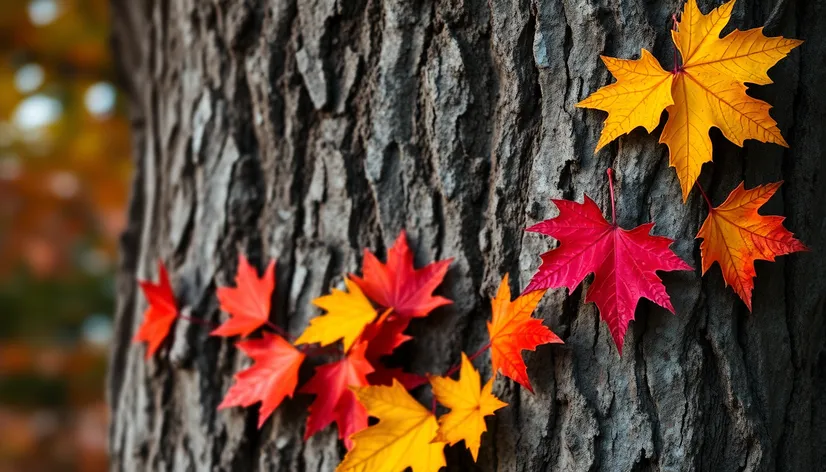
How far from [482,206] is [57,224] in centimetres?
380

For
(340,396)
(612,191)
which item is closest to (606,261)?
(612,191)

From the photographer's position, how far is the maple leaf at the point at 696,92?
1.02m

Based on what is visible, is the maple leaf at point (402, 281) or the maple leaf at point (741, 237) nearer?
the maple leaf at point (741, 237)

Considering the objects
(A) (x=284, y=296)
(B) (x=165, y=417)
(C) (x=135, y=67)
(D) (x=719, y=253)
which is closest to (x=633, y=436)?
(D) (x=719, y=253)

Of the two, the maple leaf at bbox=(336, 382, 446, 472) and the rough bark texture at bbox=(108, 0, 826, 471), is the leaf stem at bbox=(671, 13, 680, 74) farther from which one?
the maple leaf at bbox=(336, 382, 446, 472)

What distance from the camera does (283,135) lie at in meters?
1.42

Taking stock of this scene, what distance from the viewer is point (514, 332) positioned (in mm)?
1097

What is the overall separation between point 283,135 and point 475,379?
2.32 ft

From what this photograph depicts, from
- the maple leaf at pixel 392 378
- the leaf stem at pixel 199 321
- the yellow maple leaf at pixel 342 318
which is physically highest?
the yellow maple leaf at pixel 342 318

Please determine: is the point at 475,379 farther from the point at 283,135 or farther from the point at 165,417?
the point at 165,417

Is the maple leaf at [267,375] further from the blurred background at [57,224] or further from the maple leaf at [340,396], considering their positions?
the blurred background at [57,224]

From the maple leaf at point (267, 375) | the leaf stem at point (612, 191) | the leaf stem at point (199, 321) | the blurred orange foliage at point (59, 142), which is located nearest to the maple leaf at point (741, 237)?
the leaf stem at point (612, 191)

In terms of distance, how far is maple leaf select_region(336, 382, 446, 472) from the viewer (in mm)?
1131

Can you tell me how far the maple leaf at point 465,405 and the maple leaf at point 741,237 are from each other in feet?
1.45
